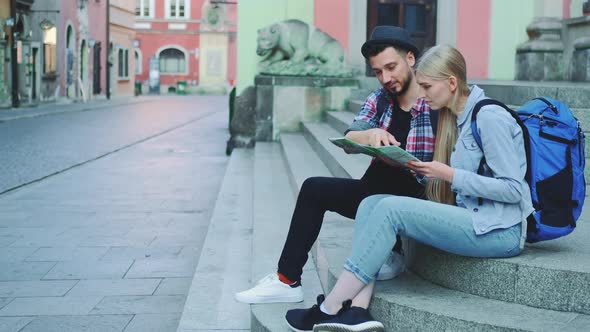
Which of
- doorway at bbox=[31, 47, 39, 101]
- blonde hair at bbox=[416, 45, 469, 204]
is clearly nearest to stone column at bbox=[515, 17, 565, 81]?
blonde hair at bbox=[416, 45, 469, 204]

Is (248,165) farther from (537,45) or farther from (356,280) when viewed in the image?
(356,280)

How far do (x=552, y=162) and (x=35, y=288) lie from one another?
3.29m

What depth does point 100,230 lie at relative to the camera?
7.15 meters

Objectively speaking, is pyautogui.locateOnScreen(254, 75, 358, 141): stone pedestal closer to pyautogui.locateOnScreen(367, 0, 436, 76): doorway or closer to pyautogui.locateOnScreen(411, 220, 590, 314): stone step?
pyautogui.locateOnScreen(367, 0, 436, 76): doorway

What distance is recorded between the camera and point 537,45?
38.6ft

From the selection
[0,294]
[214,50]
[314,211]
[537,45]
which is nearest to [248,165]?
[537,45]

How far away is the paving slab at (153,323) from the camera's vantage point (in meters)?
4.45

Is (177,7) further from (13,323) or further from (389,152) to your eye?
(389,152)

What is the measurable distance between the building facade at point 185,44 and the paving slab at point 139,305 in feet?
170

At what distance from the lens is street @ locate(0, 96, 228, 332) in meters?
4.80

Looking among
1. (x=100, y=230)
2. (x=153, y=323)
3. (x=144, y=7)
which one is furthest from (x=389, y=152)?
(x=144, y=7)

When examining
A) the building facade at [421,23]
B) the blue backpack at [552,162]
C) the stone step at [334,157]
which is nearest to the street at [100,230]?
the stone step at [334,157]

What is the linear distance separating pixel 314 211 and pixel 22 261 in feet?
9.23

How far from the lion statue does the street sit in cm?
178
